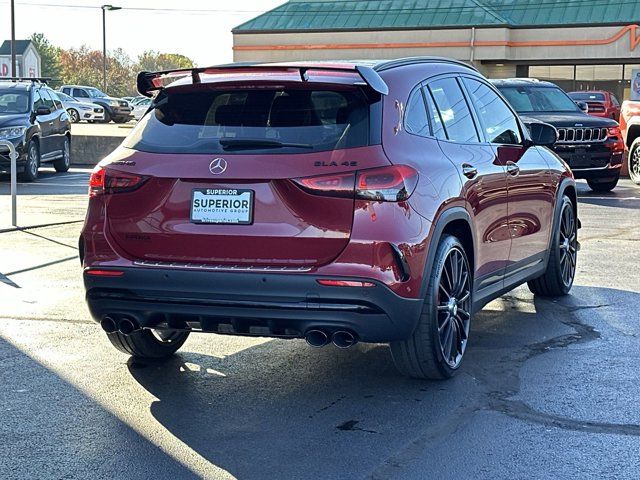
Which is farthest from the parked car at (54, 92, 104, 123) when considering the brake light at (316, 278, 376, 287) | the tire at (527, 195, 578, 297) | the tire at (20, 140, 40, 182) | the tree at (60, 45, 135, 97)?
the tree at (60, 45, 135, 97)

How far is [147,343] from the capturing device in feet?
20.4

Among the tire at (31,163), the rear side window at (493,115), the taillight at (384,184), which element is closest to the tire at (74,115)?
the tire at (31,163)

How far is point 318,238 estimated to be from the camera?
5.11 meters

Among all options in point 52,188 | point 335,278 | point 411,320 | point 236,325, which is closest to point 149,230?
point 236,325

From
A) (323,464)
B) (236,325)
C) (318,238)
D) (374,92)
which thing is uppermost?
(374,92)

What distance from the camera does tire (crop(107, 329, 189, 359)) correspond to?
6.12 metres

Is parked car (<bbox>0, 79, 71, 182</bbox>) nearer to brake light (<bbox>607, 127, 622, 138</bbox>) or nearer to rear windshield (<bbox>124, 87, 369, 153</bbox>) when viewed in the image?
brake light (<bbox>607, 127, 622, 138</bbox>)

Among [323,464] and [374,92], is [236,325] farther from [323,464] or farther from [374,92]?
[374,92]

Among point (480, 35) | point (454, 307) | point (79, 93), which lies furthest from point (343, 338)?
point (79, 93)

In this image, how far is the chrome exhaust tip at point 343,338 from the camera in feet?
17.0

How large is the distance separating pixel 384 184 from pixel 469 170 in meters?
1.12

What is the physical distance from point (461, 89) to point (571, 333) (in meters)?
1.79

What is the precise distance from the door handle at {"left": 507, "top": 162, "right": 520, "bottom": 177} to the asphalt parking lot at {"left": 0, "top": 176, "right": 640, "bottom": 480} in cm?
104

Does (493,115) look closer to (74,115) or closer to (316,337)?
(316,337)
